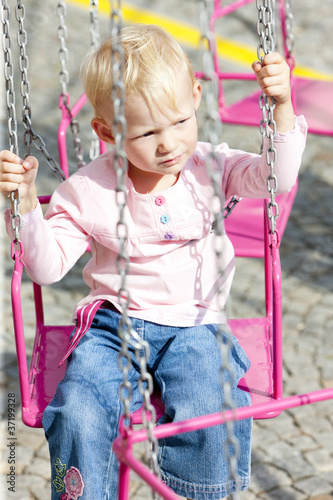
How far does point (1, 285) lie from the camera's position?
13.5 feet

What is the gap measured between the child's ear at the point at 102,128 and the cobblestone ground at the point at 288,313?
1356mm

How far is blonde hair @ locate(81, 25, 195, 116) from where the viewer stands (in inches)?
78.7

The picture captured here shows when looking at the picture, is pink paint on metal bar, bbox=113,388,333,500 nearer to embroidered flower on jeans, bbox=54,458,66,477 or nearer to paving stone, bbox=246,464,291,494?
embroidered flower on jeans, bbox=54,458,66,477

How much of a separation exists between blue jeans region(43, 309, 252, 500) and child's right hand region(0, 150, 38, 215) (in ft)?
1.48

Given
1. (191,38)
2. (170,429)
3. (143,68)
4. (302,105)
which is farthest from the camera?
(191,38)

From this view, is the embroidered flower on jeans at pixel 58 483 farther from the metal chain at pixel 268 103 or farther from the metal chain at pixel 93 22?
the metal chain at pixel 93 22

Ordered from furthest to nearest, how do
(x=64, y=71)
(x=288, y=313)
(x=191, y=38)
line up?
(x=191, y=38) < (x=288, y=313) < (x=64, y=71)

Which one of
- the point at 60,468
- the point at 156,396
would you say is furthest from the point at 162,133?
the point at 60,468

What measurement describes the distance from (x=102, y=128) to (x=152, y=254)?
371mm

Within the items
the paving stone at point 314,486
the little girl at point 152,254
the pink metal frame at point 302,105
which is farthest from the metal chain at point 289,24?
the paving stone at point 314,486

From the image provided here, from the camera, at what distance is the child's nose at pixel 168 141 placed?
2035 millimetres

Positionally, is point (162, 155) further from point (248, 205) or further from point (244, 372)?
point (248, 205)

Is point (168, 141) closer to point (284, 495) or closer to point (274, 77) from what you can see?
point (274, 77)

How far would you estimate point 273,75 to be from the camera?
2.02 m
